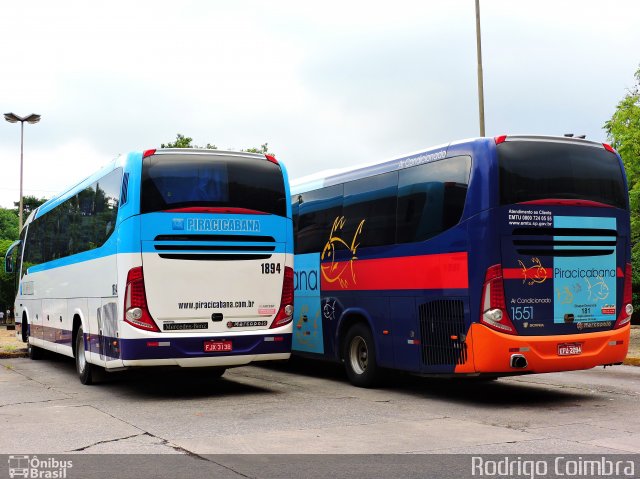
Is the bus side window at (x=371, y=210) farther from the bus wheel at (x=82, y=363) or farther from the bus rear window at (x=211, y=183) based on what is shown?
the bus wheel at (x=82, y=363)

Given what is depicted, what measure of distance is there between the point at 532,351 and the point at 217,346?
14.5 feet

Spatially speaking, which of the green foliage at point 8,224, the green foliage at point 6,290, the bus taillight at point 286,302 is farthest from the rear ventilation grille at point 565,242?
the green foliage at point 8,224

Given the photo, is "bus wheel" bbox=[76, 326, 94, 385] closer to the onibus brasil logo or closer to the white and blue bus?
the white and blue bus

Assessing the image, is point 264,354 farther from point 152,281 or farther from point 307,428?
point 307,428

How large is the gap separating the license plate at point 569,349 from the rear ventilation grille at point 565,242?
1.16 m

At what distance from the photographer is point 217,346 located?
12.0m

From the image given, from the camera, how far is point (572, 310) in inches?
430

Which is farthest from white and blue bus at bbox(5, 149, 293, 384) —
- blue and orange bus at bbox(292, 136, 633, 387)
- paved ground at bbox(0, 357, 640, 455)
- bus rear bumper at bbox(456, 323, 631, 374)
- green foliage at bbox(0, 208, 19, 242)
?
green foliage at bbox(0, 208, 19, 242)

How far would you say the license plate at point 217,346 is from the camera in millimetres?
11922

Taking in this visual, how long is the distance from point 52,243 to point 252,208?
6.01m

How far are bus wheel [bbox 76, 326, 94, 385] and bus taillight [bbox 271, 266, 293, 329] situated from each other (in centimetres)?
350

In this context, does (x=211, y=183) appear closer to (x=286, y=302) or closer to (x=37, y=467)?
(x=286, y=302)

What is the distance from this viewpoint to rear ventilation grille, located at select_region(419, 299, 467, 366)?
35.3 feet

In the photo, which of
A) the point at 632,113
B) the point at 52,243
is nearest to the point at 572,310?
the point at 52,243
